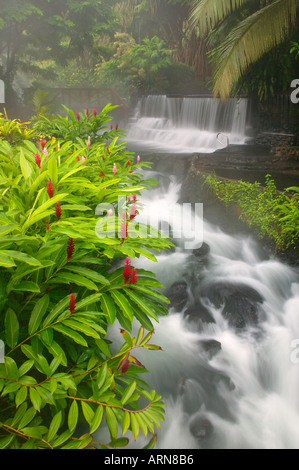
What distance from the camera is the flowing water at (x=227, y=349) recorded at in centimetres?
239

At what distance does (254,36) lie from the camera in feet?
18.0

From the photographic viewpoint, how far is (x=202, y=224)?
5.16 meters

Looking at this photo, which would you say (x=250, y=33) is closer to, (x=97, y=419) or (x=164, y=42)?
(x=97, y=419)

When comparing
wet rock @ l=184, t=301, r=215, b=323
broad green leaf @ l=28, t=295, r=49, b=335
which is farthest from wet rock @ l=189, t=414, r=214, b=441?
broad green leaf @ l=28, t=295, r=49, b=335

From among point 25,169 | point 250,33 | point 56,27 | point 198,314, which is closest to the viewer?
point 25,169

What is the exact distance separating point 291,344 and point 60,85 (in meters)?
20.7

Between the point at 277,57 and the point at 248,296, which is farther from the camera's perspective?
the point at 277,57

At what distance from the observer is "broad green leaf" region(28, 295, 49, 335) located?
4.26 ft

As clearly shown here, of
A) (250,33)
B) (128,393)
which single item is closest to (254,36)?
(250,33)

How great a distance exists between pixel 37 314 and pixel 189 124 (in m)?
10.4

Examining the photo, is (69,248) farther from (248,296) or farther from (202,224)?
(202,224)

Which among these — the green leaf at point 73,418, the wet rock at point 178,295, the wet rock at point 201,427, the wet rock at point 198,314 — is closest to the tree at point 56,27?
the wet rock at point 178,295

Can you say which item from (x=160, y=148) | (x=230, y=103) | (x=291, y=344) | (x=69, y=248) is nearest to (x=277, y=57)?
(x=230, y=103)

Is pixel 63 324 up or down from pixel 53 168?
down
